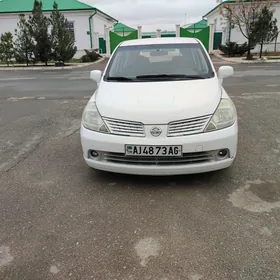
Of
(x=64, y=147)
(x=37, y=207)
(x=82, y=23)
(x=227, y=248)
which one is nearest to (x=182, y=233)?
(x=227, y=248)

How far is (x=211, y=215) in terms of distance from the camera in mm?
2791

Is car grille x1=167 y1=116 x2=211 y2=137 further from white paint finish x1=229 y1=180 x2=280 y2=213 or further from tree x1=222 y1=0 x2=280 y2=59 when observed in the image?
tree x1=222 y1=0 x2=280 y2=59

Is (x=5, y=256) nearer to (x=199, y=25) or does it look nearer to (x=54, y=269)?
(x=54, y=269)

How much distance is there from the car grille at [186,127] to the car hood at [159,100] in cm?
5

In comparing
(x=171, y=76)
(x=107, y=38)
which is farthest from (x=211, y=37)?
(x=171, y=76)

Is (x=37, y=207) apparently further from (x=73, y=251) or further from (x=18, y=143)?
(x=18, y=143)

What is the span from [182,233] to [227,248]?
0.39 m

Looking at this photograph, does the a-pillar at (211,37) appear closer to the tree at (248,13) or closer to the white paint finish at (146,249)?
the tree at (248,13)

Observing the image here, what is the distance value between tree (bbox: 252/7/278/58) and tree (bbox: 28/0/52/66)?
14.2 metres

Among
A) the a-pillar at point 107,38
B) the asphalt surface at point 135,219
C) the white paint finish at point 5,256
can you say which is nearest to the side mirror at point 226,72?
the asphalt surface at point 135,219

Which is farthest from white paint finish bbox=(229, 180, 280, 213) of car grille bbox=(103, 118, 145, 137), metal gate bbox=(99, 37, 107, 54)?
metal gate bbox=(99, 37, 107, 54)

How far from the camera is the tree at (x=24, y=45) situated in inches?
784

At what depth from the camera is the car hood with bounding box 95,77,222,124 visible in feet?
10.0

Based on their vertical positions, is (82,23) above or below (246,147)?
above
